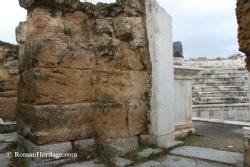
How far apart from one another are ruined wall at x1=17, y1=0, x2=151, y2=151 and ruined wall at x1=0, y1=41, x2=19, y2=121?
2.48 meters

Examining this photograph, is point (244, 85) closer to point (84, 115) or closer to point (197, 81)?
point (197, 81)

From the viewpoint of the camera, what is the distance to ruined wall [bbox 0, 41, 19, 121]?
6699mm

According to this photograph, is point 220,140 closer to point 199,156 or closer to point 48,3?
point 199,156

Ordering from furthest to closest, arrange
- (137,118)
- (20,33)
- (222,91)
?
1. (222,91)
2. (20,33)
3. (137,118)

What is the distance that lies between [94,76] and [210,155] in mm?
1926

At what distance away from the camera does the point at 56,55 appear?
3.83m

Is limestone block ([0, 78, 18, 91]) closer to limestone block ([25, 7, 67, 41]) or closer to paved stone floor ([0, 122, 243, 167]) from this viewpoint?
paved stone floor ([0, 122, 243, 167])

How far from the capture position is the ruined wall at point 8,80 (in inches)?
264

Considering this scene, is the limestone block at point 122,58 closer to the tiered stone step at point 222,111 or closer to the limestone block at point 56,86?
the limestone block at point 56,86

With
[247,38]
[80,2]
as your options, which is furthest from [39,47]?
[247,38]

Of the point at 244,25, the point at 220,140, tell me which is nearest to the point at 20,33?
the point at 220,140

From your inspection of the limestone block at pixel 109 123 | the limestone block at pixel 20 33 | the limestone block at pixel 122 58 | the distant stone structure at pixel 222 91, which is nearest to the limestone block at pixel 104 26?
the limestone block at pixel 122 58

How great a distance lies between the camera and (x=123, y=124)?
14.3ft

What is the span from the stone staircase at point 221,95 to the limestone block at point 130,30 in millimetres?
7781
